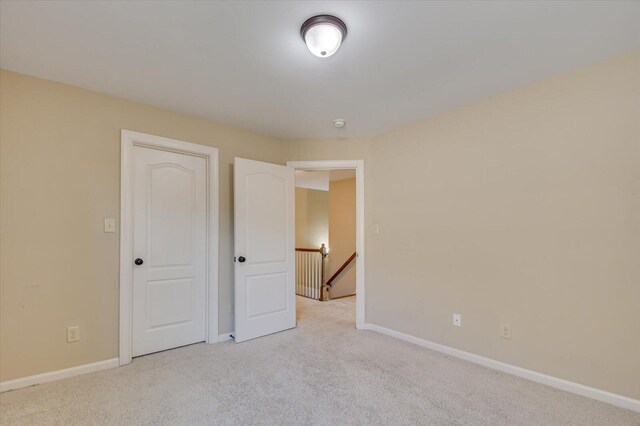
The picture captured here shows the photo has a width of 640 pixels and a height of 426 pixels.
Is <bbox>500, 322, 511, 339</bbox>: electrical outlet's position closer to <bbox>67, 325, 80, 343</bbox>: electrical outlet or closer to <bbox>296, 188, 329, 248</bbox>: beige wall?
<bbox>67, 325, 80, 343</bbox>: electrical outlet

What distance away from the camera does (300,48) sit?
2.00 metres

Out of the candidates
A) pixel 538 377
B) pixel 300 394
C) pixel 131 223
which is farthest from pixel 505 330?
pixel 131 223

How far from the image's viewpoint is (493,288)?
2639mm

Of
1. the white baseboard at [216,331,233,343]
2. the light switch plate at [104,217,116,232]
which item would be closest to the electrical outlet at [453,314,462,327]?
the white baseboard at [216,331,233,343]

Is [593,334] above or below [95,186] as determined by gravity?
below

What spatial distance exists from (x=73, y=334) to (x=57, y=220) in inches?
36.1

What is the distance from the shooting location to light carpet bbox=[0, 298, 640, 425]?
1900 mm

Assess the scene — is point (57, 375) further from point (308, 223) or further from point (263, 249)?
point (308, 223)

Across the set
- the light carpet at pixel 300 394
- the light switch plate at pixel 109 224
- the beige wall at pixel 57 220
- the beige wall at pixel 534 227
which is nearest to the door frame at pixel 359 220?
the beige wall at pixel 534 227

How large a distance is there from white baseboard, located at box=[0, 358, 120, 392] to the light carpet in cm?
6

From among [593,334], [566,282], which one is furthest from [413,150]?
[593,334]

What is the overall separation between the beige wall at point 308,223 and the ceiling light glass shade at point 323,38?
19.3 ft

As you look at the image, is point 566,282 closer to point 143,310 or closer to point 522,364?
point 522,364

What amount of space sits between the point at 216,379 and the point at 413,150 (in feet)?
9.35
